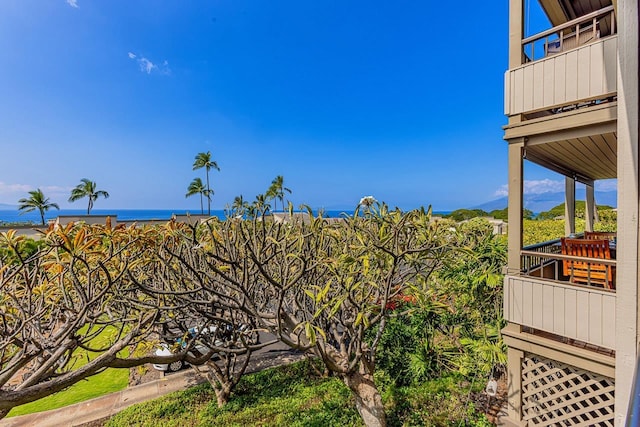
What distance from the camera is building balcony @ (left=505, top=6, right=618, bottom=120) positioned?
133 inches

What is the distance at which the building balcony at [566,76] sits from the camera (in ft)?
11.1

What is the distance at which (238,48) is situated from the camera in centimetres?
2123

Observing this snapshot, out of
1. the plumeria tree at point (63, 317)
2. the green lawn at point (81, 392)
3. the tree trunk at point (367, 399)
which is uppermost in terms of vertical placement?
the plumeria tree at point (63, 317)

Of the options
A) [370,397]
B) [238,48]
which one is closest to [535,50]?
[370,397]

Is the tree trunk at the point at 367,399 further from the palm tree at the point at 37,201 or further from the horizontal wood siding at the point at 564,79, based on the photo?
the palm tree at the point at 37,201

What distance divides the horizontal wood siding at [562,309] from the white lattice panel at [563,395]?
585mm

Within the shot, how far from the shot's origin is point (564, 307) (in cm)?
351

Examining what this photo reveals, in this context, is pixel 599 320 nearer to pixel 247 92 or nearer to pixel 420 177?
pixel 247 92

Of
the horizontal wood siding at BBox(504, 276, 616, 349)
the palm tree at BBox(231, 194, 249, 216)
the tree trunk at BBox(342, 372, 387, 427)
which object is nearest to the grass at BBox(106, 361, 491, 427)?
the tree trunk at BBox(342, 372, 387, 427)

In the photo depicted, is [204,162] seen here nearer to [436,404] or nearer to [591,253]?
[436,404]

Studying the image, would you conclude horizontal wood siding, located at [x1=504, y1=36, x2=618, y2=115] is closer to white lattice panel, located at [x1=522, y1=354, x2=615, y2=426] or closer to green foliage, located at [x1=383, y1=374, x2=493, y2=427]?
white lattice panel, located at [x1=522, y1=354, x2=615, y2=426]

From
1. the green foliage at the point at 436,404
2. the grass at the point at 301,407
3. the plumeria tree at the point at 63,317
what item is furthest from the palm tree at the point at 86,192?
the green foliage at the point at 436,404

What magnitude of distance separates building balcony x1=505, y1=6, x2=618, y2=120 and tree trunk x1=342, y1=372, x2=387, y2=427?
15.3 feet

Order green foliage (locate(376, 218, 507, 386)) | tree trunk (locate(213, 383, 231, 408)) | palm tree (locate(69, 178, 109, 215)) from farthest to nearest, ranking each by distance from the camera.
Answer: palm tree (locate(69, 178, 109, 215))
tree trunk (locate(213, 383, 231, 408))
green foliage (locate(376, 218, 507, 386))
